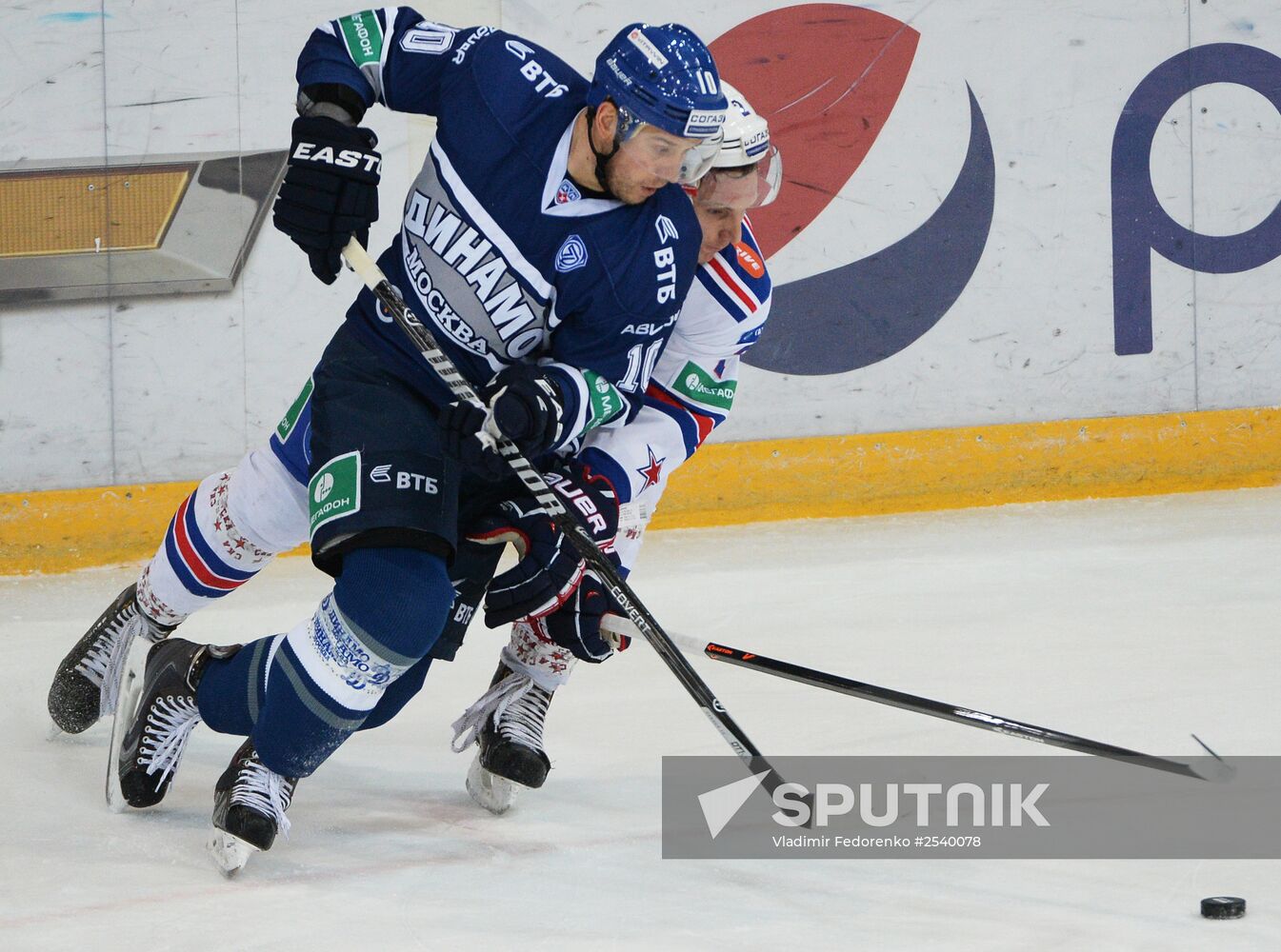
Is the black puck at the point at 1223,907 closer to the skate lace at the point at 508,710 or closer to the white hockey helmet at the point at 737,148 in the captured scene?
the skate lace at the point at 508,710

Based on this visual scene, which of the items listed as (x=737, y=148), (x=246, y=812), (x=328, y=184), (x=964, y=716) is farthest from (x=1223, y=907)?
(x=328, y=184)

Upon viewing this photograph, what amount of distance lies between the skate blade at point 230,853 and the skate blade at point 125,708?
31 centimetres

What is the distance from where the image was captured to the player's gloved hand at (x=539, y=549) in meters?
2.14

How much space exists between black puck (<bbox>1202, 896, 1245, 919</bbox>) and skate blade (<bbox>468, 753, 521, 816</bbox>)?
3.08ft

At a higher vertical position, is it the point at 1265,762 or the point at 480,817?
the point at 1265,762

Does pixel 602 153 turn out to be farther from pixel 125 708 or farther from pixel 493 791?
pixel 125 708

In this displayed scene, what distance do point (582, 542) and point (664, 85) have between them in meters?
0.59

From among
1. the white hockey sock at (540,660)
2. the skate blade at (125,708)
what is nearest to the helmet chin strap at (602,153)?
the white hockey sock at (540,660)

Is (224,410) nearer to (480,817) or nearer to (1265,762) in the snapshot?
(480,817)

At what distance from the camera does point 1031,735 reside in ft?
6.26

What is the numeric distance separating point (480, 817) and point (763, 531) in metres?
1.96

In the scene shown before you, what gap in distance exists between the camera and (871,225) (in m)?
4.22

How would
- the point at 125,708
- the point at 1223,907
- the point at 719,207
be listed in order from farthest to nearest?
1. the point at 719,207
2. the point at 125,708
3. the point at 1223,907

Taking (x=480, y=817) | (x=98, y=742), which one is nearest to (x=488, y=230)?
(x=480, y=817)
